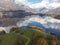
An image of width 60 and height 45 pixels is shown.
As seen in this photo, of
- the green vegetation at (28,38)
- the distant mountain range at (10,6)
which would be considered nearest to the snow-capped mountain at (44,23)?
the green vegetation at (28,38)

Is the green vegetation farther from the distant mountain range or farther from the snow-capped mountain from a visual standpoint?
the distant mountain range

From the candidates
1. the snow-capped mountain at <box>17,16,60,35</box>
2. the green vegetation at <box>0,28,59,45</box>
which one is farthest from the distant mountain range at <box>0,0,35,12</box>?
the green vegetation at <box>0,28,59,45</box>

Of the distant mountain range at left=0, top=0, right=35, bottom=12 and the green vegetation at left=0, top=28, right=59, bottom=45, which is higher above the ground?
the distant mountain range at left=0, top=0, right=35, bottom=12

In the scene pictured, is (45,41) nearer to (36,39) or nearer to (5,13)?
(36,39)

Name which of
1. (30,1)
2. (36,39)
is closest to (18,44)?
(36,39)

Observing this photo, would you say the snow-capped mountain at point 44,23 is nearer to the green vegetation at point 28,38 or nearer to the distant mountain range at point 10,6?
the green vegetation at point 28,38

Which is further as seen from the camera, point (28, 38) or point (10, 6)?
point (10, 6)

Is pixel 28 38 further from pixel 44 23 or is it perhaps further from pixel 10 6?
pixel 10 6

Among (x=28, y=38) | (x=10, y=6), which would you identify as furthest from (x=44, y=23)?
(x=10, y=6)
